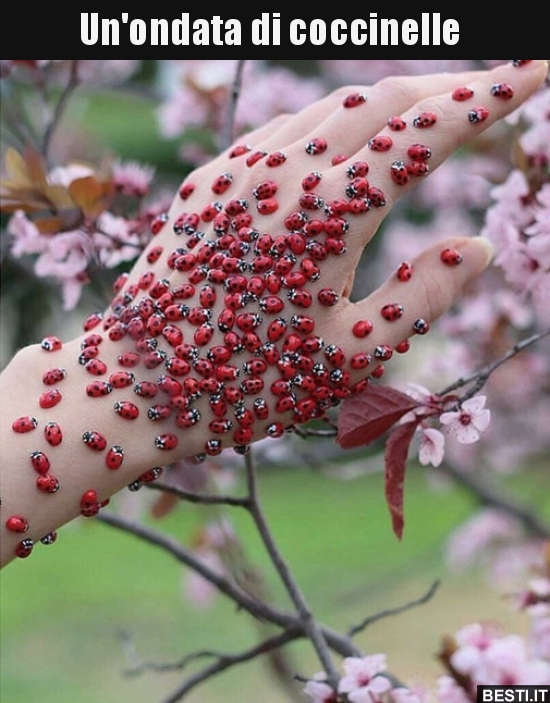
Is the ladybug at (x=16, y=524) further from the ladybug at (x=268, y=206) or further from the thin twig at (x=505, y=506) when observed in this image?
the thin twig at (x=505, y=506)

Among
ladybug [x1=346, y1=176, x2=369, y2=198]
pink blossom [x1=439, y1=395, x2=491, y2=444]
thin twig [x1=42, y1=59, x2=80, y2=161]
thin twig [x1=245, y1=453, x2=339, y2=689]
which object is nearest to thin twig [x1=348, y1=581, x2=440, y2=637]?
thin twig [x1=245, y1=453, x2=339, y2=689]

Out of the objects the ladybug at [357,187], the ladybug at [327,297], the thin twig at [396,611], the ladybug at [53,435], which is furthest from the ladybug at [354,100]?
the thin twig at [396,611]

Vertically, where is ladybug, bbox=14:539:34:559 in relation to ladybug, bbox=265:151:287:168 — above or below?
below

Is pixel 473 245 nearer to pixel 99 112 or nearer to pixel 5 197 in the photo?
pixel 5 197

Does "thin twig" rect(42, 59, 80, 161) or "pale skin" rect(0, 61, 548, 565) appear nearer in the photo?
"pale skin" rect(0, 61, 548, 565)

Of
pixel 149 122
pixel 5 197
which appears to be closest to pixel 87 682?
pixel 5 197

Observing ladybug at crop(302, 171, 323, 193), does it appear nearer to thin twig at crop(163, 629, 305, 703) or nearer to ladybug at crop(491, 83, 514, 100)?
ladybug at crop(491, 83, 514, 100)
